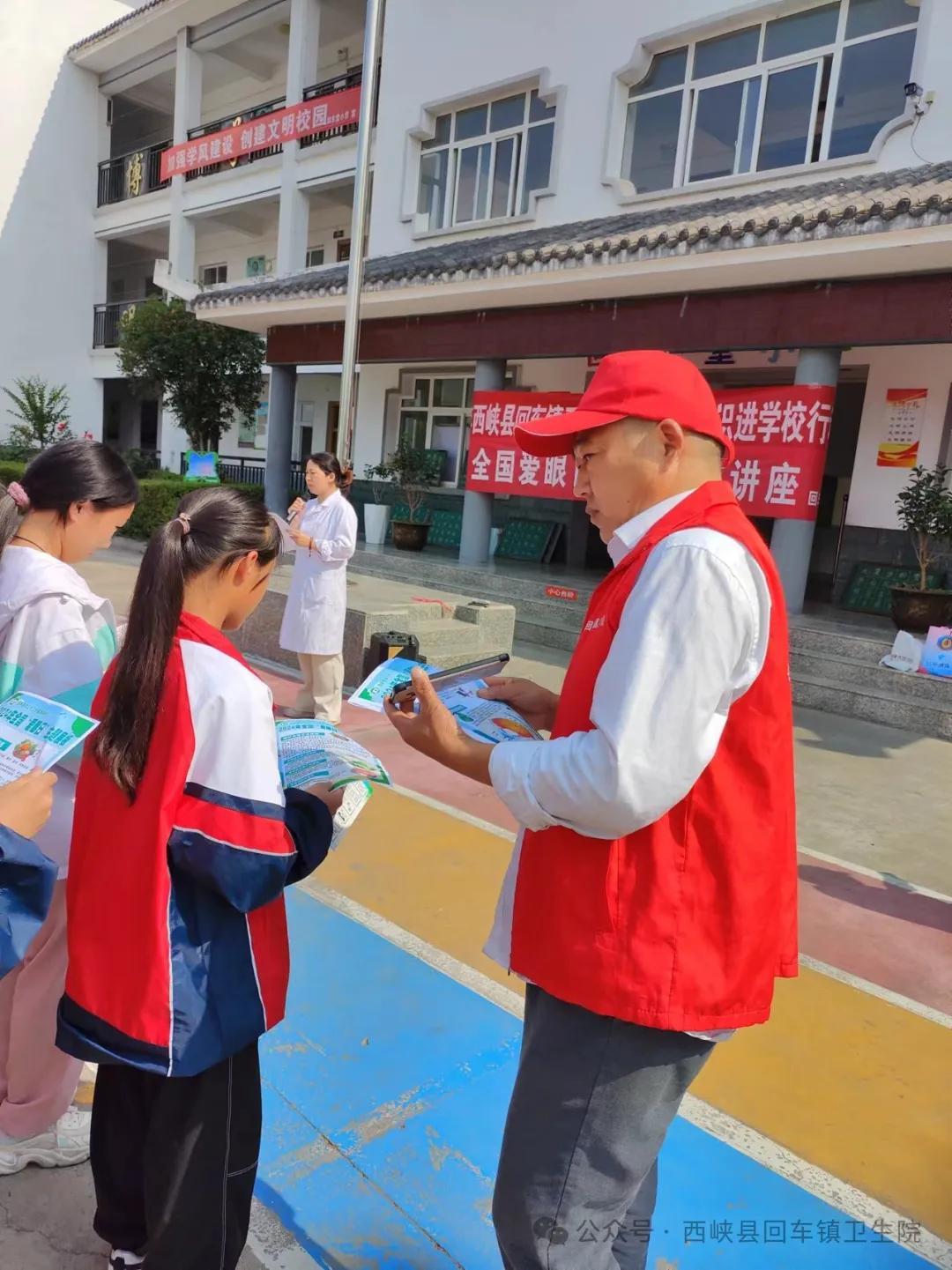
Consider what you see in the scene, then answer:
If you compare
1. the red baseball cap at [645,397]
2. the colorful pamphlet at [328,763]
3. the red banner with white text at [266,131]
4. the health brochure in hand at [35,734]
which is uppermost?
the red banner with white text at [266,131]

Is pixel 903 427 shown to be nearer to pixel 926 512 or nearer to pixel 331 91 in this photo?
pixel 926 512

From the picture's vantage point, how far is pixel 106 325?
2033 centimetres

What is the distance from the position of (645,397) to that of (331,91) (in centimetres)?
1673

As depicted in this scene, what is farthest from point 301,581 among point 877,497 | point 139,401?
point 139,401

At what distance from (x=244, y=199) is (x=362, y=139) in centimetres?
987

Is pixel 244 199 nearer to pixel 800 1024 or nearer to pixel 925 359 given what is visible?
pixel 925 359

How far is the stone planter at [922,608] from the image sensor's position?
7230 mm

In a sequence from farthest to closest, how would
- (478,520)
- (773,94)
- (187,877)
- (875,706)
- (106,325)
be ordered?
(106,325) → (478,520) → (773,94) → (875,706) → (187,877)

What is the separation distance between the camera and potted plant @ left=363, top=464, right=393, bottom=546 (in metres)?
12.6

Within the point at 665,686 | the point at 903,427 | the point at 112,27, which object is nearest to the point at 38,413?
the point at 112,27

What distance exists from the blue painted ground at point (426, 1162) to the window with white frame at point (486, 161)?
10694mm

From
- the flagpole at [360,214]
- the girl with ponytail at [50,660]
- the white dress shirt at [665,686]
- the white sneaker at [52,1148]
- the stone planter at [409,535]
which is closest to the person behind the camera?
the white dress shirt at [665,686]

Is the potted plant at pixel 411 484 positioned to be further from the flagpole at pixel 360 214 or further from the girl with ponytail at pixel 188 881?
the girl with ponytail at pixel 188 881

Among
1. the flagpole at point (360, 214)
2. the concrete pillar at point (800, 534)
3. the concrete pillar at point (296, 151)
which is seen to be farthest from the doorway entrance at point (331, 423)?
the concrete pillar at point (800, 534)
